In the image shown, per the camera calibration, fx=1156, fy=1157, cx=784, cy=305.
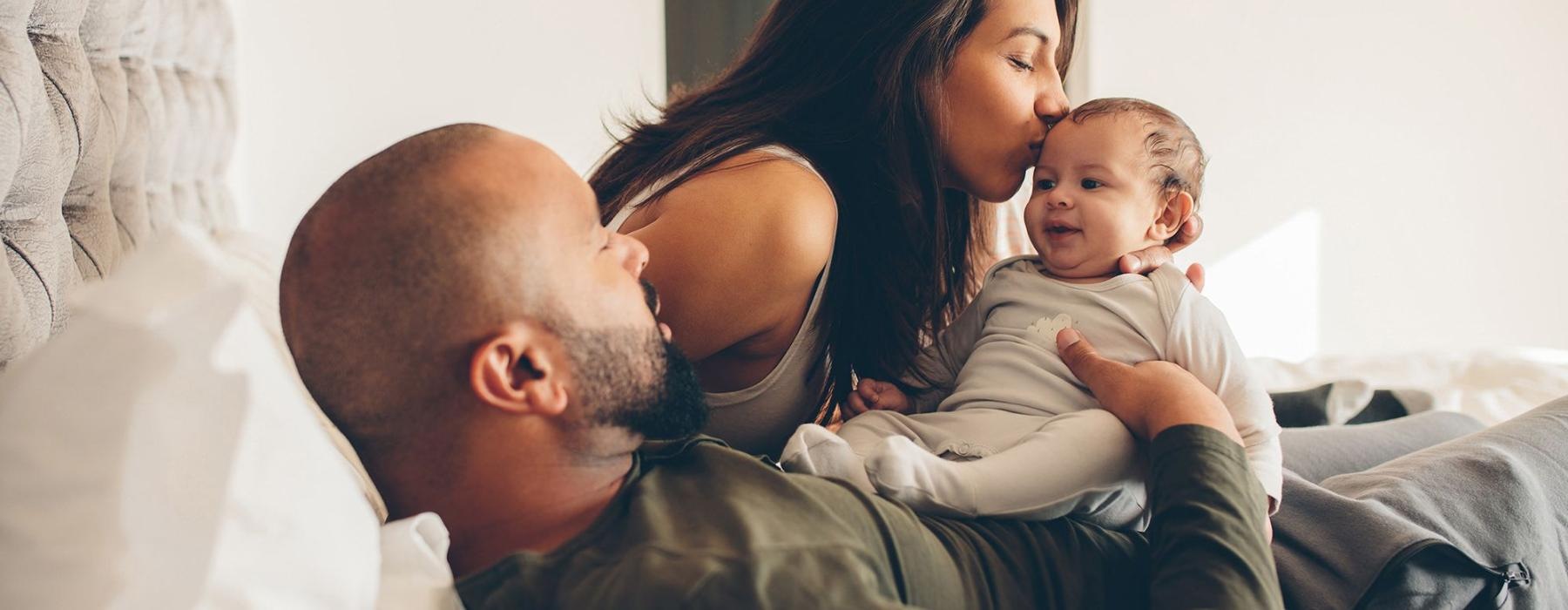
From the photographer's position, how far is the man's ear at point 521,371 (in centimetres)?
81

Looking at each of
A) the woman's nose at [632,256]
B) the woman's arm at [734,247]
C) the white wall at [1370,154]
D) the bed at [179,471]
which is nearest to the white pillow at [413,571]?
the bed at [179,471]

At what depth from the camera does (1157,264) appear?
1.36m

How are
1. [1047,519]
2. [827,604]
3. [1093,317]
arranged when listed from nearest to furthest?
[827,604], [1047,519], [1093,317]

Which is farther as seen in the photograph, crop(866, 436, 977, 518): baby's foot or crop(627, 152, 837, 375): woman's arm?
crop(627, 152, 837, 375): woman's arm

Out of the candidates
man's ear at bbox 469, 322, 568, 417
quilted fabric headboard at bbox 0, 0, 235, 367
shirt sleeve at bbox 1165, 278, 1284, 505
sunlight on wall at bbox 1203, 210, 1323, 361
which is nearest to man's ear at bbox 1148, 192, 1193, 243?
shirt sleeve at bbox 1165, 278, 1284, 505

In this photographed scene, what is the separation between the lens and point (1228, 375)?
1224 millimetres

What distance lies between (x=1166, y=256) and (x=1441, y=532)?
0.41 m

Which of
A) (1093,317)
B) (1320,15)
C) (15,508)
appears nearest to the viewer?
(15,508)

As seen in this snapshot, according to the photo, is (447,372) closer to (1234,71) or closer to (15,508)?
(15,508)

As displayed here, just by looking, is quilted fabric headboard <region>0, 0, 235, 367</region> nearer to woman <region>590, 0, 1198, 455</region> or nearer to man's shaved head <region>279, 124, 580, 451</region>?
man's shaved head <region>279, 124, 580, 451</region>

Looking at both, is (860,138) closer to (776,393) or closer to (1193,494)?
(776,393)

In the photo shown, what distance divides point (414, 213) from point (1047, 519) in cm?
64

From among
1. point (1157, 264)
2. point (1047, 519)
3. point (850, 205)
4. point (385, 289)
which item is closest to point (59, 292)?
point (385, 289)

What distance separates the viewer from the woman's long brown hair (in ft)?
4.68
